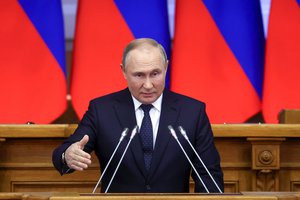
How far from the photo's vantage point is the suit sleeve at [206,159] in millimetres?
2582

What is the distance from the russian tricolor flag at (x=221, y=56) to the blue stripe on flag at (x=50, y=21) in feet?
1.99

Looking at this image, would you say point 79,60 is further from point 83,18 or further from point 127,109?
point 127,109

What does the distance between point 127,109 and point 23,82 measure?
1.22 meters

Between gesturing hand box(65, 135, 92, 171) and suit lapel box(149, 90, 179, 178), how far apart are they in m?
0.35

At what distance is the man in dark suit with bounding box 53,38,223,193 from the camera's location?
2607 mm

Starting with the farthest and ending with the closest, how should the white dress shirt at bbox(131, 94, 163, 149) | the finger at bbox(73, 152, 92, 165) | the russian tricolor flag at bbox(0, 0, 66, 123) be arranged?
the russian tricolor flag at bbox(0, 0, 66, 123), the white dress shirt at bbox(131, 94, 163, 149), the finger at bbox(73, 152, 92, 165)

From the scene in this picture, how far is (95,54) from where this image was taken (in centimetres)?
385

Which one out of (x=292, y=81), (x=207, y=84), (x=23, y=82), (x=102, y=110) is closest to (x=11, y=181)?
(x=23, y=82)

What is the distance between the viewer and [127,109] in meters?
2.72

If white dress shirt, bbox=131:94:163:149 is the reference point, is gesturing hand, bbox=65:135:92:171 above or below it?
below

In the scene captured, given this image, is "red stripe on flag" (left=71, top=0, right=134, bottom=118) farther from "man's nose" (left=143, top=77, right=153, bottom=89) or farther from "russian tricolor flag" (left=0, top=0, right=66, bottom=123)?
"man's nose" (left=143, top=77, right=153, bottom=89)

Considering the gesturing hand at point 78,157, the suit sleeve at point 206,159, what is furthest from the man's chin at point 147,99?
the gesturing hand at point 78,157

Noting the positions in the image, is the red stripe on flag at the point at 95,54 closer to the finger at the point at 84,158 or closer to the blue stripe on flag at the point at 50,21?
the blue stripe on flag at the point at 50,21

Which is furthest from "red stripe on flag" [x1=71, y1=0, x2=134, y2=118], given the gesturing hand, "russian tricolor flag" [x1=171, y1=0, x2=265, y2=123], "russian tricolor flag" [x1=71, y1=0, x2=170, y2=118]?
the gesturing hand
